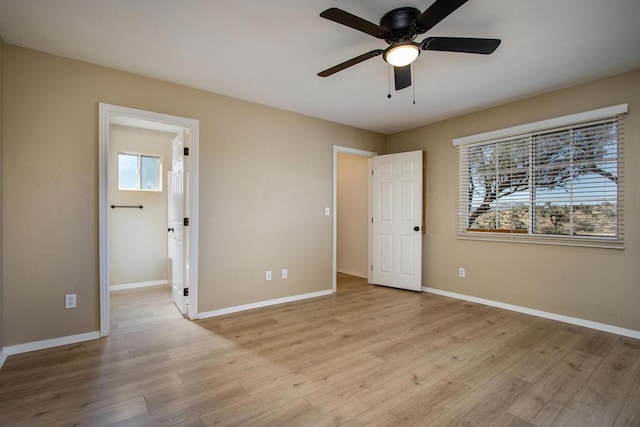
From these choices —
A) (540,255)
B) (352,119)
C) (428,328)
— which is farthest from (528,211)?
(352,119)

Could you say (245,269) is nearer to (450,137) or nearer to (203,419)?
(203,419)

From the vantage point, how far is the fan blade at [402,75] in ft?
7.50

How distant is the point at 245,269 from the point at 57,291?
1.69 meters

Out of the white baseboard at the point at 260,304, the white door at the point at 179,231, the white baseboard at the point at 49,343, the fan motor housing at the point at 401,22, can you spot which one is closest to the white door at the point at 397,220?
the white baseboard at the point at 260,304

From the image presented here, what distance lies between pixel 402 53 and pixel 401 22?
18 cm

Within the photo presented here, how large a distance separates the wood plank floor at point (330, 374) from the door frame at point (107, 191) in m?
0.31

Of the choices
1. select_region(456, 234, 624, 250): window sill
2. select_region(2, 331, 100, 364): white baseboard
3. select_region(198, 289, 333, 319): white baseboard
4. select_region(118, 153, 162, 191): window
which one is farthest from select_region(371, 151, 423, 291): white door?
select_region(2, 331, 100, 364): white baseboard

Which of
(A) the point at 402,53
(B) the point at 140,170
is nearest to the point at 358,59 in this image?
(A) the point at 402,53

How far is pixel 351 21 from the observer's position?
5.63ft

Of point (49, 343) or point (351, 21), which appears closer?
point (351, 21)

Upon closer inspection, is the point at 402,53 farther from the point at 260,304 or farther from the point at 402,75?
the point at 260,304

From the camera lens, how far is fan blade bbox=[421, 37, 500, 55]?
1880 millimetres

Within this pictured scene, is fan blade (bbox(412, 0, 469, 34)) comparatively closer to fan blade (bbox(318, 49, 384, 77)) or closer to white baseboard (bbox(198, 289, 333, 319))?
fan blade (bbox(318, 49, 384, 77))

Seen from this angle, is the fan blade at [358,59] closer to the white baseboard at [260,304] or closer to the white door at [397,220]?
the white door at [397,220]
